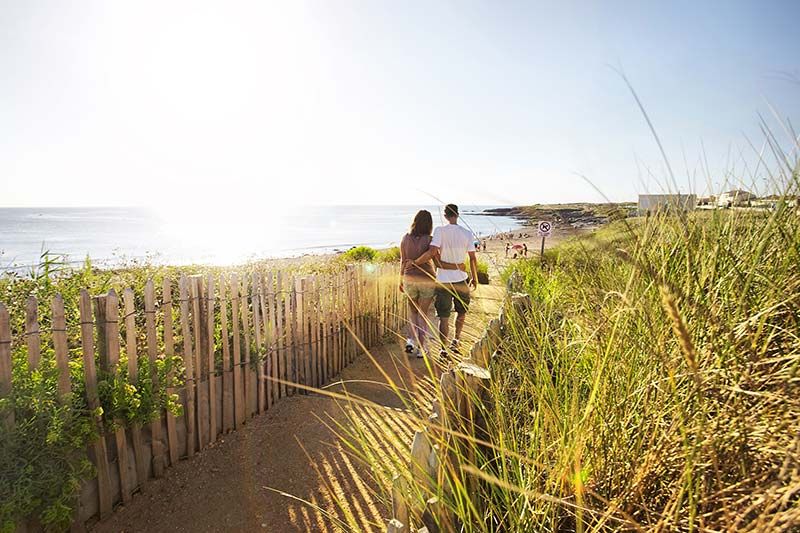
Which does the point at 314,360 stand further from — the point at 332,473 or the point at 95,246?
the point at 95,246

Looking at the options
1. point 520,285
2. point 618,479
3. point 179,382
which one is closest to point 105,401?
point 179,382

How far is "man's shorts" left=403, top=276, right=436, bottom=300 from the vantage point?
4.97 m

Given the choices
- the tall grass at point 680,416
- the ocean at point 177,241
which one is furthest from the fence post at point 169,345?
the tall grass at point 680,416

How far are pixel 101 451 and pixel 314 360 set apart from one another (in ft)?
7.58

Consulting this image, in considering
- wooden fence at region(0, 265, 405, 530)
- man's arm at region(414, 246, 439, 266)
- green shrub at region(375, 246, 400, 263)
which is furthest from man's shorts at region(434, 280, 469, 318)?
green shrub at region(375, 246, 400, 263)

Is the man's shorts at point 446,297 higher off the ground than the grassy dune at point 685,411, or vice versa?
the grassy dune at point 685,411

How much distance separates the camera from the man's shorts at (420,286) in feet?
16.3

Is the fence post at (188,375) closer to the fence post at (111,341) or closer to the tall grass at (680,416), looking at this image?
the fence post at (111,341)

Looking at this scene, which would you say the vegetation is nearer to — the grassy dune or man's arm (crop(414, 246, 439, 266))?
man's arm (crop(414, 246, 439, 266))

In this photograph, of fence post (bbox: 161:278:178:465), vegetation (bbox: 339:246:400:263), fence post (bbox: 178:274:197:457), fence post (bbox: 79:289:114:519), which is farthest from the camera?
vegetation (bbox: 339:246:400:263)

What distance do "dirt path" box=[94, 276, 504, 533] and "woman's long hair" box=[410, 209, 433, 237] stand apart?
1.93 metres

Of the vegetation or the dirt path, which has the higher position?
the vegetation

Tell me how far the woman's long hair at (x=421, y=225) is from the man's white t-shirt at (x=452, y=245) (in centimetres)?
25

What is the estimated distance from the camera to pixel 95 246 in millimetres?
35219
